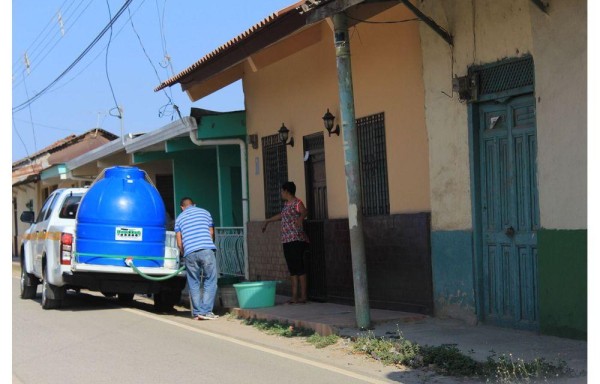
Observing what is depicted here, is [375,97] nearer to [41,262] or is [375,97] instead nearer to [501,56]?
[501,56]

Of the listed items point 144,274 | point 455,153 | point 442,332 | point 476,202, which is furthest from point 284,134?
point 442,332

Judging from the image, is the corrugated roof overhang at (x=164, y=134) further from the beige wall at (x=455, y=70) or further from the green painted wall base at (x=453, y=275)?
the green painted wall base at (x=453, y=275)

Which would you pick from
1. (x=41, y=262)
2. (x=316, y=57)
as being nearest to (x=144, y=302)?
(x=41, y=262)

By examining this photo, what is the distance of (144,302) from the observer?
1678 cm

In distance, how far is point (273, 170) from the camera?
16.3m

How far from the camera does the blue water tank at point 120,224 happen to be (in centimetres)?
1325

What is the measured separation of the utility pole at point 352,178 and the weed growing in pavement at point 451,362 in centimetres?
83

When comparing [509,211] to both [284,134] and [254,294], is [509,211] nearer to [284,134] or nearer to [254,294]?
[254,294]

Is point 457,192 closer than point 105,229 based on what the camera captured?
Yes

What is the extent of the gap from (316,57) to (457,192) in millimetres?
4928

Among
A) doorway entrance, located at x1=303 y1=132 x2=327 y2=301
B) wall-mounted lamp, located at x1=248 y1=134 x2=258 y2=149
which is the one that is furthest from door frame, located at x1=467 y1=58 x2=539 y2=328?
wall-mounted lamp, located at x1=248 y1=134 x2=258 y2=149

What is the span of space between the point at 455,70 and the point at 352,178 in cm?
191

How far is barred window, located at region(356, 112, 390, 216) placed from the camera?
1210cm

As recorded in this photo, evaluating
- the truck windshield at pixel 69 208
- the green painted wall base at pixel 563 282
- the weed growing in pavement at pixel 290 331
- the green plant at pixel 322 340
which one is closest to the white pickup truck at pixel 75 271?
the truck windshield at pixel 69 208
